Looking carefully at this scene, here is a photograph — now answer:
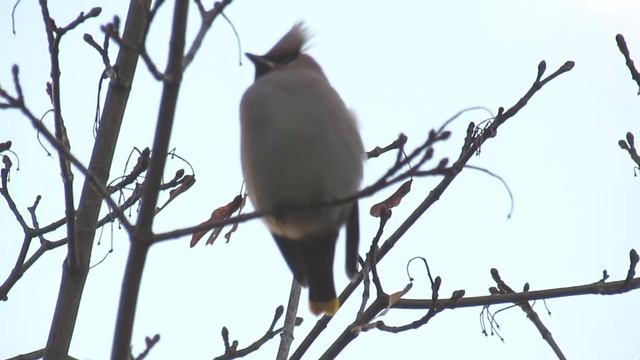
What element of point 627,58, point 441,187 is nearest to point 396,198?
point 441,187

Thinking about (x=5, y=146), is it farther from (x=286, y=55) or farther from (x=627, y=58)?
(x=627, y=58)

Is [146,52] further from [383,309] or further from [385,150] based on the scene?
[385,150]

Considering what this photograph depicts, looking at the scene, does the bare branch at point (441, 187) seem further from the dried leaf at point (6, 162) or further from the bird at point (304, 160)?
the dried leaf at point (6, 162)

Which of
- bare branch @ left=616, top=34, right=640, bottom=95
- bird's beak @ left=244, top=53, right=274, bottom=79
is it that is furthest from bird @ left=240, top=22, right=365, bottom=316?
bare branch @ left=616, top=34, right=640, bottom=95

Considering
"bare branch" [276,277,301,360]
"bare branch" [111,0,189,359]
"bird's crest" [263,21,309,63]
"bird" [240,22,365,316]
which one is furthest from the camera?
"bird's crest" [263,21,309,63]

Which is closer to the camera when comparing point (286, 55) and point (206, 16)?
point (206, 16)

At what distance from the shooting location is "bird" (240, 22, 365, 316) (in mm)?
2885

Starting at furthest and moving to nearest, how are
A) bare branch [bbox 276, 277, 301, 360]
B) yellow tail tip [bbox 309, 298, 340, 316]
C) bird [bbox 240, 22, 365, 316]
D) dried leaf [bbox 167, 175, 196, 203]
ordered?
dried leaf [bbox 167, 175, 196, 203] → yellow tail tip [bbox 309, 298, 340, 316] → bare branch [bbox 276, 277, 301, 360] → bird [bbox 240, 22, 365, 316]

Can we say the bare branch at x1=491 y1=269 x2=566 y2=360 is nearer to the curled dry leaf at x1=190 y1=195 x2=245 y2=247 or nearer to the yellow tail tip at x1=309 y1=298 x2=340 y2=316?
the yellow tail tip at x1=309 y1=298 x2=340 y2=316

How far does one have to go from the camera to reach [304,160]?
2.89 m

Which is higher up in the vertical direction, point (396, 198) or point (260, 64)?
point (260, 64)

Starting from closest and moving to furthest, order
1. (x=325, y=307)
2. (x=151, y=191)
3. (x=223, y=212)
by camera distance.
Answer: (x=151, y=191), (x=325, y=307), (x=223, y=212)

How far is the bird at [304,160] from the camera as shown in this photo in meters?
2.88

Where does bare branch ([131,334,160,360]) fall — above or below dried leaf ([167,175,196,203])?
below
